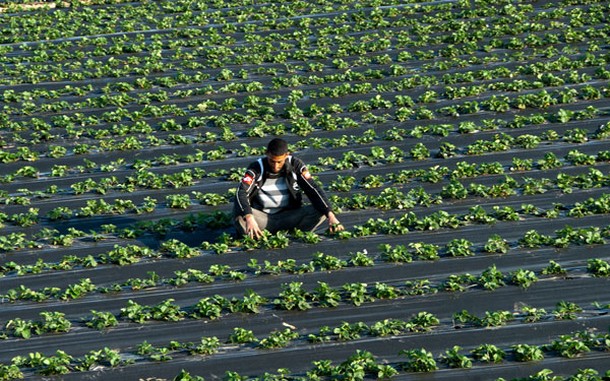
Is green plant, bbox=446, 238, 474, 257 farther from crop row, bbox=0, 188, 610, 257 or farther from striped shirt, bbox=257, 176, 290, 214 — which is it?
striped shirt, bbox=257, 176, 290, 214

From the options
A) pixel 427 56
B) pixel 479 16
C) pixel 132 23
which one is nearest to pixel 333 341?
pixel 427 56

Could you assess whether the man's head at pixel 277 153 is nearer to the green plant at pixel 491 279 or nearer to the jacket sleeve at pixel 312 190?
the jacket sleeve at pixel 312 190

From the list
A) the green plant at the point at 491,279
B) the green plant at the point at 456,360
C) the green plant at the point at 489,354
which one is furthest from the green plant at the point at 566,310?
the green plant at the point at 456,360

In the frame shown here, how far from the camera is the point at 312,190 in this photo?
12391 mm

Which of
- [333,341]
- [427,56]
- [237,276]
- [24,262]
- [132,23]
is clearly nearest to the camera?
[333,341]

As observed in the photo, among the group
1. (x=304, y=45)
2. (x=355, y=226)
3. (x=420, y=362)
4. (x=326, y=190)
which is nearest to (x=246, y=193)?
(x=355, y=226)

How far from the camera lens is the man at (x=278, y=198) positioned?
12289mm

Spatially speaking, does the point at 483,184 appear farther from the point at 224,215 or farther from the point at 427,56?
the point at 427,56

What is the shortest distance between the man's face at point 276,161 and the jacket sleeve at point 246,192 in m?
0.18

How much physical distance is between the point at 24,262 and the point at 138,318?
222 cm

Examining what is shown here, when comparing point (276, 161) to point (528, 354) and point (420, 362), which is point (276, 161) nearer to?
point (420, 362)

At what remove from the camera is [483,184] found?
1391 cm

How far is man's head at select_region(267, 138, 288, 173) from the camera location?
12.2 meters

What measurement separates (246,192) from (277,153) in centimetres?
55
